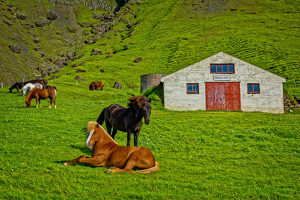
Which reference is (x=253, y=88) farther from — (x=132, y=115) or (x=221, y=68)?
(x=132, y=115)

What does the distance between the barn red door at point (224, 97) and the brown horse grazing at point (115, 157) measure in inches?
1149

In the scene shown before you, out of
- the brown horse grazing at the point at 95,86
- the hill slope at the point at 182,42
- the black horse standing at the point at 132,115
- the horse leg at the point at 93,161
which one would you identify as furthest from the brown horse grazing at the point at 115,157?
the hill slope at the point at 182,42

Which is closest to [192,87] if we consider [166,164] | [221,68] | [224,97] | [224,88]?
[224,88]

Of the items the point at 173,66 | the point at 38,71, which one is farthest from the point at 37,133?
the point at 38,71

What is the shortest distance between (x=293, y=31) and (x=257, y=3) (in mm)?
57782

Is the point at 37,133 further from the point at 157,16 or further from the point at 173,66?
the point at 157,16

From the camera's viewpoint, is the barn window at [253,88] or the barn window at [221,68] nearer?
the barn window at [253,88]

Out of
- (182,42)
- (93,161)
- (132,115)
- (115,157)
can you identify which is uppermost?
(182,42)

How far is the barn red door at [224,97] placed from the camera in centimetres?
3625

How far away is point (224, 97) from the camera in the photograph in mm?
A: 36500

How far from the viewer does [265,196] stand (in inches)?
303

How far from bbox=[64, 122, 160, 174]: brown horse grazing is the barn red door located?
29174 millimetres

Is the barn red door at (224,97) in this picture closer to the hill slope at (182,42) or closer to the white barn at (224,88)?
the white barn at (224,88)

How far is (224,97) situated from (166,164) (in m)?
28.3
